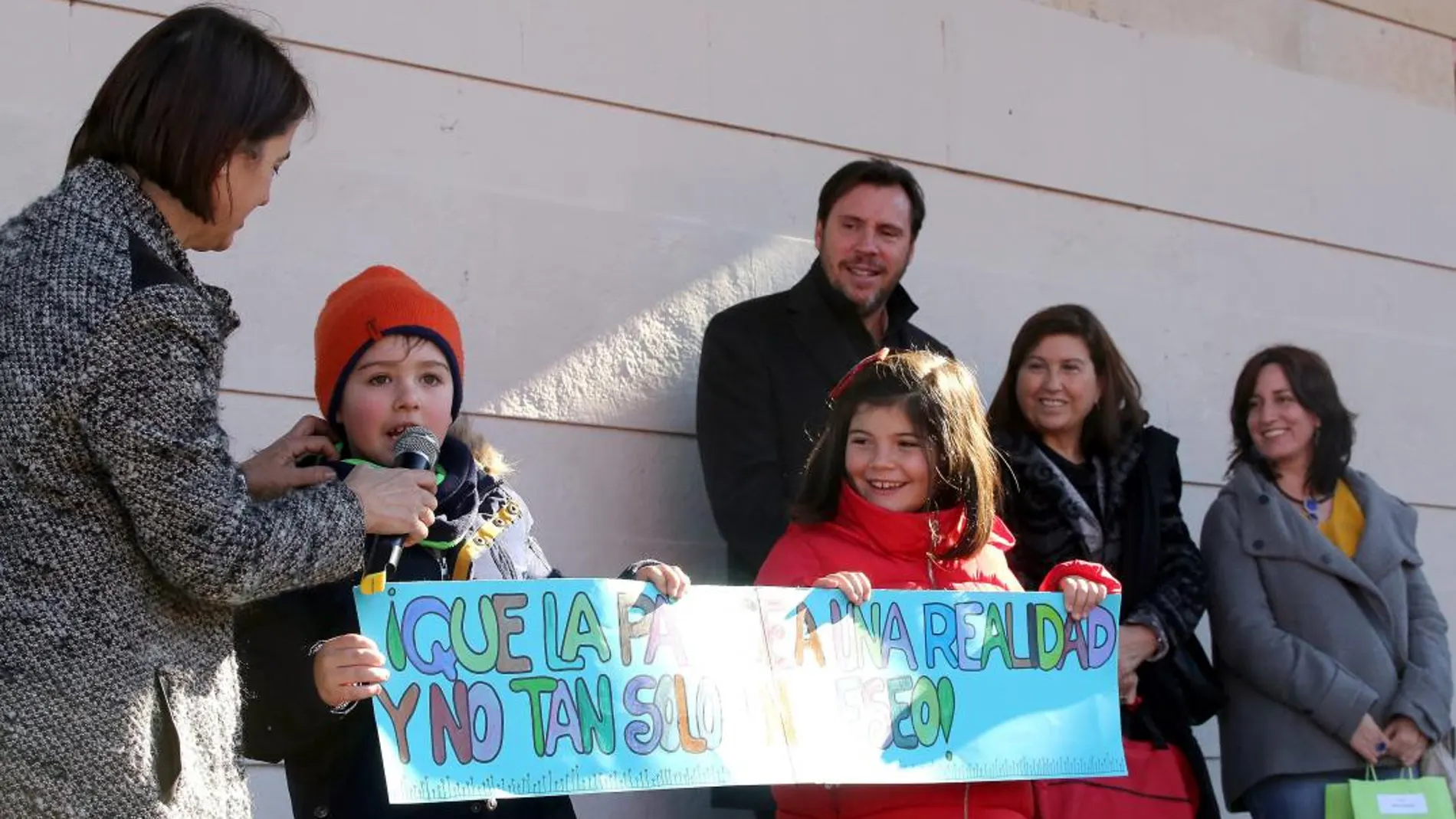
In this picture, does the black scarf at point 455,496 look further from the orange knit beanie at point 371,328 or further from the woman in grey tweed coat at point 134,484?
the woman in grey tweed coat at point 134,484

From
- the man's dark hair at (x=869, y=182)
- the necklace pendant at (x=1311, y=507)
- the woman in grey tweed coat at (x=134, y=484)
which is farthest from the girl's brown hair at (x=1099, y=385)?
the woman in grey tweed coat at (x=134, y=484)

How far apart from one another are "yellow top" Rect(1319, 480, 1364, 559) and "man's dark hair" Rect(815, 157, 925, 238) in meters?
1.32

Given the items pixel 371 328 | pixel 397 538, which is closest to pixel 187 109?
pixel 397 538

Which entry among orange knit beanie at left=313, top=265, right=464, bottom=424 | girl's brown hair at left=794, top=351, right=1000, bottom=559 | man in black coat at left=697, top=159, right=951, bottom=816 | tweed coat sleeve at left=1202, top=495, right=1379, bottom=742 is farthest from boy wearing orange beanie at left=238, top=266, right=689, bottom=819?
tweed coat sleeve at left=1202, top=495, right=1379, bottom=742

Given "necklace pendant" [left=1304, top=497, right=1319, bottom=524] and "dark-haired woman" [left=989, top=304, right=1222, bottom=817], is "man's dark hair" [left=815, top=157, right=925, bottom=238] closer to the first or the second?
"dark-haired woman" [left=989, top=304, right=1222, bottom=817]

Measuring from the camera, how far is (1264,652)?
188 inches

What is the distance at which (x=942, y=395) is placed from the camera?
12.7 ft

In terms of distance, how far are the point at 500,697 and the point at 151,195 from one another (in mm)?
1054

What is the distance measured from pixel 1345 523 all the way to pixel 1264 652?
0.52m

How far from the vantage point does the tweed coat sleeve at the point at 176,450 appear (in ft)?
7.54

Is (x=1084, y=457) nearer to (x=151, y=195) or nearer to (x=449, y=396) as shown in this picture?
(x=449, y=396)

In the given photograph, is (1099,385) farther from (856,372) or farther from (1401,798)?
(1401,798)


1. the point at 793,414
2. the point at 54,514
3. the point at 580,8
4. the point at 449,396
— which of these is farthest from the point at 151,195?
the point at 580,8

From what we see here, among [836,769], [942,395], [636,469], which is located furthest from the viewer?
[636,469]
